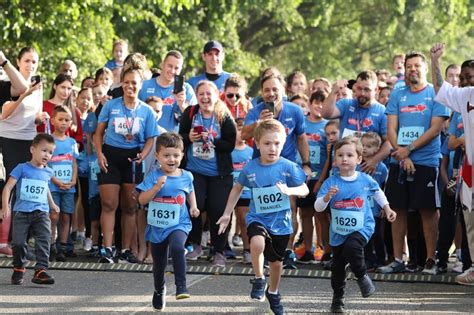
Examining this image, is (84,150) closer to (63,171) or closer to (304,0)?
(63,171)

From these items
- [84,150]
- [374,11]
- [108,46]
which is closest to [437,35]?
[374,11]

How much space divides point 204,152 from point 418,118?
2.25m

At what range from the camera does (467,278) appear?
12906 mm

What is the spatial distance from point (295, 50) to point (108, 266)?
3006cm

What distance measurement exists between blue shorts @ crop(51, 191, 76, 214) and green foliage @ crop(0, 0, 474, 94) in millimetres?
7652

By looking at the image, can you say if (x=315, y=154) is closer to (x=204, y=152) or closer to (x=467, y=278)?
(x=204, y=152)

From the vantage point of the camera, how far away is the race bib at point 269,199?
1122 cm

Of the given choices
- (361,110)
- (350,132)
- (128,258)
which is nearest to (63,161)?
(128,258)

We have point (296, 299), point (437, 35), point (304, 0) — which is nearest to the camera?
point (296, 299)

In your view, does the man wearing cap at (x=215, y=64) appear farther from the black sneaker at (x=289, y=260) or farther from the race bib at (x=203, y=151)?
the black sneaker at (x=289, y=260)

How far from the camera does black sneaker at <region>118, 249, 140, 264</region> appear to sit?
14.4 m

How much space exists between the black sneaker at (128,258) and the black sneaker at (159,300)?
10.2 ft

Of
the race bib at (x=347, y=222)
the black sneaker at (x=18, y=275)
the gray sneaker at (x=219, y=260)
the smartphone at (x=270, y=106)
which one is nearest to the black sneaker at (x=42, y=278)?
the black sneaker at (x=18, y=275)

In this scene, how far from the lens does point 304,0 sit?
3784 centimetres
